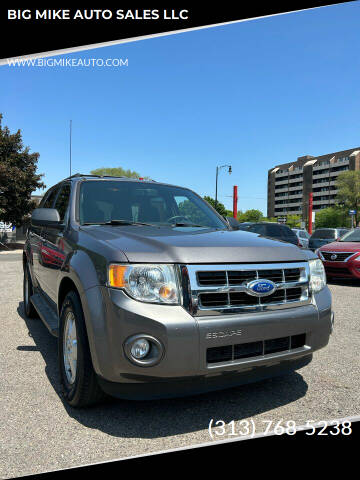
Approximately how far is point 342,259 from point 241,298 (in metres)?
7.96

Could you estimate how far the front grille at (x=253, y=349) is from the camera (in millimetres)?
2402

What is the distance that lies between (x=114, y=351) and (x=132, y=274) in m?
0.47

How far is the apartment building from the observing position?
392ft

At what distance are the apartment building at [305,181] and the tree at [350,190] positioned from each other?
1048 inches

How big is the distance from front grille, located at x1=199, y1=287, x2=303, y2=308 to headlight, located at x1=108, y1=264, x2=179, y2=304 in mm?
198

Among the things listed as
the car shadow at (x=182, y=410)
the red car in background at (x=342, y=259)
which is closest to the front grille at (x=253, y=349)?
the car shadow at (x=182, y=410)

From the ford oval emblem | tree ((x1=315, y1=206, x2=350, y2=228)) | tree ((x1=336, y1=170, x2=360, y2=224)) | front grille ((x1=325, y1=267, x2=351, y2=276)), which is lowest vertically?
front grille ((x1=325, y1=267, x2=351, y2=276))

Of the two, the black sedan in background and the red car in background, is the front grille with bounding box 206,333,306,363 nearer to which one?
the red car in background

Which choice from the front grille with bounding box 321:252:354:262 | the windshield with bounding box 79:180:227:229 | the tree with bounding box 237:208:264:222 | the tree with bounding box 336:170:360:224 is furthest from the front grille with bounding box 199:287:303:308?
the tree with bounding box 237:208:264:222

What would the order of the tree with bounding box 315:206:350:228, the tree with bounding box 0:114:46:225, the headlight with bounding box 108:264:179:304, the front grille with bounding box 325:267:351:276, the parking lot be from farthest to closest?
the tree with bounding box 315:206:350:228 → the tree with bounding box 0:114:46:225 → the front grille with bounding box 325:267:351:276 → the headlight with bounding box 108:264:179:304 → the parking lot

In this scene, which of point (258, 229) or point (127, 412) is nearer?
point (127, 412)

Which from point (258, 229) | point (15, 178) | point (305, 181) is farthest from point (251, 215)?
point (258, 229)

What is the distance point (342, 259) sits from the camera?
9586mm

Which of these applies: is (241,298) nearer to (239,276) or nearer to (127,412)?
(239,276)
